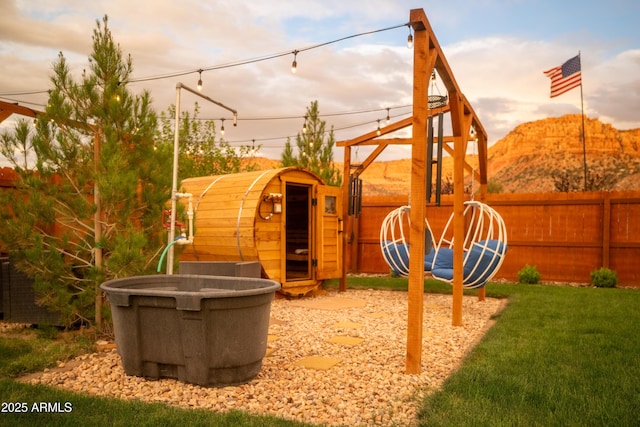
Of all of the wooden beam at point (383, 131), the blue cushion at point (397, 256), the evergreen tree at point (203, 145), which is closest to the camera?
the blue cushion at point (397, 256)

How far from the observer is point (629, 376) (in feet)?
11.9

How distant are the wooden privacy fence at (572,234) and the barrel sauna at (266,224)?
3.02 ft

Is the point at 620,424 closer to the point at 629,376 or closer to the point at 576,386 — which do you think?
the point at 576,386

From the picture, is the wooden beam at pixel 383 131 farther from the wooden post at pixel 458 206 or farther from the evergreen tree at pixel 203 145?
the evergreen tree at pixel 203 145

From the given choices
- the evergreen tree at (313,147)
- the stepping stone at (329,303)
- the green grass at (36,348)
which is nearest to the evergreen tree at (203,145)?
the evergreen tree at (313,147)

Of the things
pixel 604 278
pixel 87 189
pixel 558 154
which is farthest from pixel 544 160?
pixel 87 189

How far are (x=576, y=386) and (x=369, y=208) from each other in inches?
361

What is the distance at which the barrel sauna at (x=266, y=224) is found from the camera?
771 centimetres

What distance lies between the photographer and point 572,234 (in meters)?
10.3

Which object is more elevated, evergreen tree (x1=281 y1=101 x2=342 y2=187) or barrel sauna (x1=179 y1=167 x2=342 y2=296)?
evergreen tree (x1=281 y1=101 x2=342 y2=187)

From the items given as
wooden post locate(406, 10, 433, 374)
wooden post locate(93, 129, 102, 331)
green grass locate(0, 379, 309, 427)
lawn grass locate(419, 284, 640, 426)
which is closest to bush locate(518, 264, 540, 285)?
lawn grass locate(419, 284, 640, 426)

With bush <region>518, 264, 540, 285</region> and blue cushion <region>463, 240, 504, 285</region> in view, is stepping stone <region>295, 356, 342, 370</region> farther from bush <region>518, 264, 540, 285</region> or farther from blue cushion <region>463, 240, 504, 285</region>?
bush <region>518, 264, 540, 285</region>

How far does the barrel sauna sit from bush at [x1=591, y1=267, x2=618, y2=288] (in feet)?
16.7

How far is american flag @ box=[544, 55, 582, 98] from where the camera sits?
1407 cm
